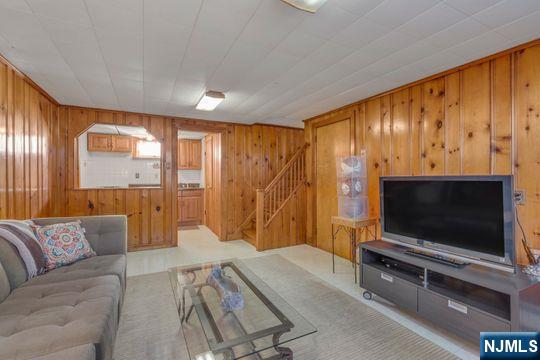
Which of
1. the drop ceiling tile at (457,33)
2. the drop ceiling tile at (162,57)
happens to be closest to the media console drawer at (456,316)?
the drop ceiling tile at (457,33)

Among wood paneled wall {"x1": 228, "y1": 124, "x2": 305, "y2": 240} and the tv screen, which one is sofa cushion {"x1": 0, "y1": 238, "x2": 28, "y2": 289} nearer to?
the tv screen

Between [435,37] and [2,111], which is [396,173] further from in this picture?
[2,111]

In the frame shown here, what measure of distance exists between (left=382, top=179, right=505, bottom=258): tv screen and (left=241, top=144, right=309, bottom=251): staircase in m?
2.11

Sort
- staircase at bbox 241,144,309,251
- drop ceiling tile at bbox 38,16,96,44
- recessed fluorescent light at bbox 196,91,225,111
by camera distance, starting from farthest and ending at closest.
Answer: staircase at bbox 241,144,309,251
recessed fluorescent light at bbox 196,91,225,111
drop ceiling tile at bbox 38,16,96,44

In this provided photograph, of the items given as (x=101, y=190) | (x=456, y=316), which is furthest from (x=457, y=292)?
(x=101, y=190)

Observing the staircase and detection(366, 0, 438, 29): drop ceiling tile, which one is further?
the staircase

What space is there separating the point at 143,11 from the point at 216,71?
0.98 meters

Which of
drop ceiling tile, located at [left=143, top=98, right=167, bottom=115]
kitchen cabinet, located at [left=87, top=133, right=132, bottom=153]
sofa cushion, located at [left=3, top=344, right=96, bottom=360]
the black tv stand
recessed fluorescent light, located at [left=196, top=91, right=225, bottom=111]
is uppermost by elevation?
drop ceiling tile, located at [left=143, top=98, right=167, bottom=115]

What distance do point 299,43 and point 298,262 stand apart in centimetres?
285

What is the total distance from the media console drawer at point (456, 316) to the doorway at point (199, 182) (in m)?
3.70

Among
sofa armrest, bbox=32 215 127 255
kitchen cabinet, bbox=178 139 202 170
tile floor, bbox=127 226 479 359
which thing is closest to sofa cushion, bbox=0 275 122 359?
sofa armrest, bbox=32 215 127 255

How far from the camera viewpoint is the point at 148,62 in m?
2.41

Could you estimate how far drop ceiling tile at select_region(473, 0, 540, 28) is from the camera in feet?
5.24

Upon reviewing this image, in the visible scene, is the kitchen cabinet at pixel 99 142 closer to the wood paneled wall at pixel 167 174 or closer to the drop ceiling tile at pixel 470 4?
the wood paneled wall at pixel 167 174
